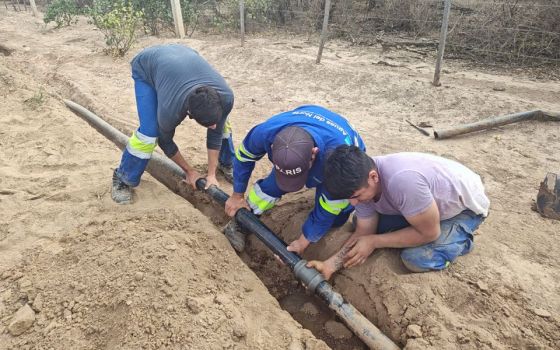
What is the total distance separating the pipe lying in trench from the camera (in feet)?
7.64

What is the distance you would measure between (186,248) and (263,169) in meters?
1.61

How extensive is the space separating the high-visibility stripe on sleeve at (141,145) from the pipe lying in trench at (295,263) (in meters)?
0.53

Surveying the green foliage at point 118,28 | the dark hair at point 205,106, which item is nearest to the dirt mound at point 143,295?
the dark hair at point 205,106

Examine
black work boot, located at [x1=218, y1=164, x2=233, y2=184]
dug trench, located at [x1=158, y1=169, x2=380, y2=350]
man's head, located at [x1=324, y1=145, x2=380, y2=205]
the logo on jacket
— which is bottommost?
dug trench, located at [x1=158, y1=169, x2=380, y2=350]

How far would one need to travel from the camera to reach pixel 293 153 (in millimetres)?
2258

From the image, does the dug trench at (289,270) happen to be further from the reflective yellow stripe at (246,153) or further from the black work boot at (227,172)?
the reflective yellow stripe at (246,153)

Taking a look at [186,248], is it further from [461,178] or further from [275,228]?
[461,178]

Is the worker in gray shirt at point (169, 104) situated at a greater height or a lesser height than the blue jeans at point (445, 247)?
greater

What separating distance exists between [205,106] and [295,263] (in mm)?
1178

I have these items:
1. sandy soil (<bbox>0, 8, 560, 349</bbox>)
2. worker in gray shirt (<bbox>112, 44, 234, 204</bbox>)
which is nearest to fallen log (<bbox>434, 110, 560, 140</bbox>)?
sandy soil (<bbox>0, 8, 560, 349</bbox>)

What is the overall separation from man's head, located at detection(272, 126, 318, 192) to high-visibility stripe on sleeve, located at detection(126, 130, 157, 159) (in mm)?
1329

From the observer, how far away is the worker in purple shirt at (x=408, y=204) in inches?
81.8

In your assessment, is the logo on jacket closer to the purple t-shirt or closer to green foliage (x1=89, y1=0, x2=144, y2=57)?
the purple t-shirt

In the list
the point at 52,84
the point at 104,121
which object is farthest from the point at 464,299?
the point at 52,84
